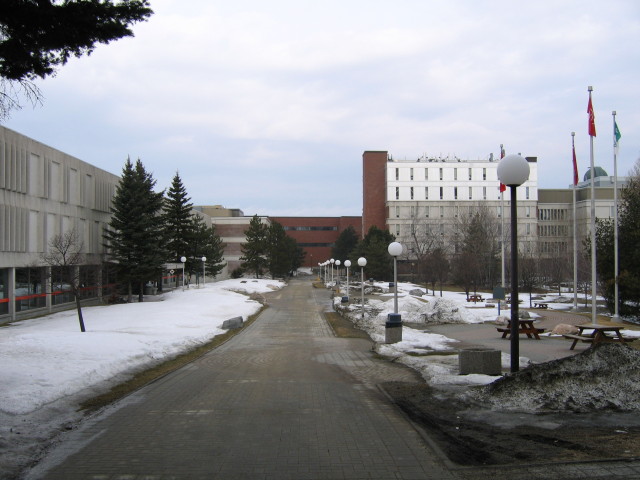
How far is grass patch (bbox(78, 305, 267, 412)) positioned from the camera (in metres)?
8.54

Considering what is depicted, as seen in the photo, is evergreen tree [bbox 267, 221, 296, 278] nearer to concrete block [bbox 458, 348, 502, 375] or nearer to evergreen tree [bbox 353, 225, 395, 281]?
evergreen tree [bbox 353, 225, 395, 281]

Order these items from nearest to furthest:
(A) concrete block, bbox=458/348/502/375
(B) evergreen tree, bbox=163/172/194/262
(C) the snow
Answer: (C) the snow → (A) concrete block, bbox=458/348/502/375 → (B) evergreen tree, bbox=163/172/194/262

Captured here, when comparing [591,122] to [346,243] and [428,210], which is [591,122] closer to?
[428,210]

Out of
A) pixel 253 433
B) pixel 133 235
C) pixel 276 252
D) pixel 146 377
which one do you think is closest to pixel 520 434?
pixel 253 433

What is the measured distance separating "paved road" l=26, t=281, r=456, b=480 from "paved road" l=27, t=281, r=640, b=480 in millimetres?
12

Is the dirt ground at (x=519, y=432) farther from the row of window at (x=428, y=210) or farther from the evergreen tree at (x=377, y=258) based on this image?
the row of window at (x=428, y=210)

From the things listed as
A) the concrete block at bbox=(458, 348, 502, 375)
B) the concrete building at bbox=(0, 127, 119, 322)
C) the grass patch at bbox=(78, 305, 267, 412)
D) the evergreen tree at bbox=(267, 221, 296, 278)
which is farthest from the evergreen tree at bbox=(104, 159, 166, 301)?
the evergreen tree at bbox=(267, 221, 296, 278)

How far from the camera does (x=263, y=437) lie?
6.32 metres

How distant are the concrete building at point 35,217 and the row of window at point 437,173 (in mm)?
66924

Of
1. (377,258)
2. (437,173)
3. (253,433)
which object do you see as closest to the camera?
(253,433)

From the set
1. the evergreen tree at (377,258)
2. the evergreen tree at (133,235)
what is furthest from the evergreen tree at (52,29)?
the evergreen tree at (377,258)

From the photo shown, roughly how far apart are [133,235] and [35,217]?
8.43 meters

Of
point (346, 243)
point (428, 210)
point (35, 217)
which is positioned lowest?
point (35, 217)

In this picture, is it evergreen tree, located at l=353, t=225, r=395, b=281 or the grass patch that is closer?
the grass patch
